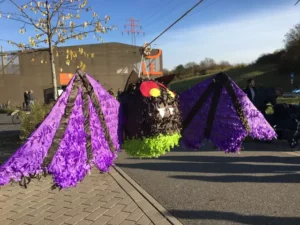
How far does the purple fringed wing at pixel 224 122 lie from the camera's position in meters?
2.42

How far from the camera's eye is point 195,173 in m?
6.01

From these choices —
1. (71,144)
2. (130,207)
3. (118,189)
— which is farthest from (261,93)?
(71,144)

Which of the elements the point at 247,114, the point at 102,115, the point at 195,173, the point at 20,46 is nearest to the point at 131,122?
the point at 102,115

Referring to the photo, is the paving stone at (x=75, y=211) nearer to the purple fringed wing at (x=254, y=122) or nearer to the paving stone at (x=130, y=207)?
the paving stone at (x=130, y=207)

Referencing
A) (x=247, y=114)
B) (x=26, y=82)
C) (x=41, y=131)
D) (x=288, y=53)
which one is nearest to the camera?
(x=41, y=131)

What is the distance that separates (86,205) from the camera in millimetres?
4602

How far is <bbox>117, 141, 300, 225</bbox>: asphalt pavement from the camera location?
13.4ft

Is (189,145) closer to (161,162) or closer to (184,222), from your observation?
(184,222)

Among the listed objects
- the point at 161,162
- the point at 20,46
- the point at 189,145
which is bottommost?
the point at 161,162

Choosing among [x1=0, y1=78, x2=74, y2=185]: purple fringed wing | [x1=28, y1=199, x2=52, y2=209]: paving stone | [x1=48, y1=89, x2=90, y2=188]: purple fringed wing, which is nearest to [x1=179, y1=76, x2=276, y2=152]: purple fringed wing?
[x1=48, y1=89, x2=90, y2=188]: purple fringed wing

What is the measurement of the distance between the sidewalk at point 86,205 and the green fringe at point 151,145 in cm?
196

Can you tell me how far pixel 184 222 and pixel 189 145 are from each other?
1.67 meters

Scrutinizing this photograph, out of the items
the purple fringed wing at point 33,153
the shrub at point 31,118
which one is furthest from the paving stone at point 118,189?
the shrub at point 31,118

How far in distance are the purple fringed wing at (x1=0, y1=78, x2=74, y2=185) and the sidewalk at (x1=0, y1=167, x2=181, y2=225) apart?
2349 mm
